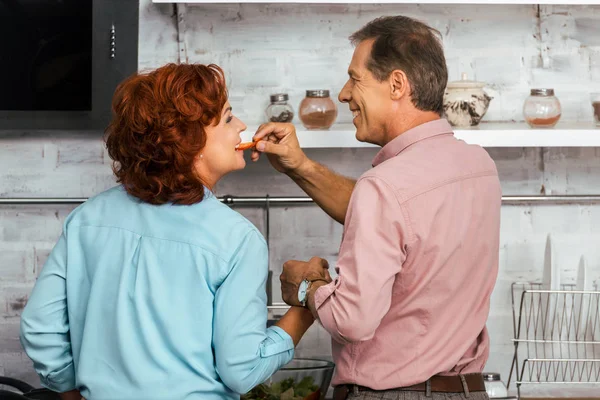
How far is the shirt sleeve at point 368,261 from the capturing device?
4.98 feet

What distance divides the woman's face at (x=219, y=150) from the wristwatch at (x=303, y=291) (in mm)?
309

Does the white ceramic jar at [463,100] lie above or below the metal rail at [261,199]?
above

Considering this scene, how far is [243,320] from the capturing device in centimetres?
147

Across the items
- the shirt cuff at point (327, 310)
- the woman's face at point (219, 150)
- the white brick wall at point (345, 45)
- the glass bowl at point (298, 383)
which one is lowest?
the glass bowl at point (298, 383)

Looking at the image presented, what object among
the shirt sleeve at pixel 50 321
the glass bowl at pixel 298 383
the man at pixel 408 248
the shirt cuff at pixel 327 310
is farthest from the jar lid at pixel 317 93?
the shirt sleeve at pixel 50 321

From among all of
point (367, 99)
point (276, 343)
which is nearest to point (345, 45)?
point (367, 99)

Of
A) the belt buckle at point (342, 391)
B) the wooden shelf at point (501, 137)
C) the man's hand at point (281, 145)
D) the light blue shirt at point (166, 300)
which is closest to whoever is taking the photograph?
the light blue shirt at point (166, 300)

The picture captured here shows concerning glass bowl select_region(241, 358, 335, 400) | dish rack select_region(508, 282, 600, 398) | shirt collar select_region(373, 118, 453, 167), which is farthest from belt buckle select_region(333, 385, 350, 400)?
dish rack select_region(508, 282, 600, 398)

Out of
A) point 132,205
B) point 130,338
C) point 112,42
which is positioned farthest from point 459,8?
point 130,338

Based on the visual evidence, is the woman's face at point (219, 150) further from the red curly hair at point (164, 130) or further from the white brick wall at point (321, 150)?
the white brick wall at point (321, 150)

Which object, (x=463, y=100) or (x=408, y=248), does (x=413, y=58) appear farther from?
(x=463, y=100)

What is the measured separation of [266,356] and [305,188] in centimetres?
72

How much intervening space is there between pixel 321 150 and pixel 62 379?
1.31 m

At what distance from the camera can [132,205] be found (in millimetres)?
1528
